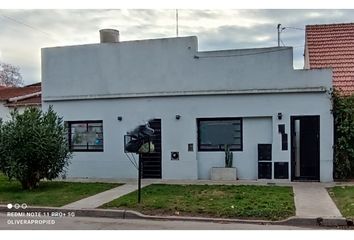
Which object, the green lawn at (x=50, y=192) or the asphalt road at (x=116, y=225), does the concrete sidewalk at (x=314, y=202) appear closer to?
the asphalt road at (x=116, y=225)

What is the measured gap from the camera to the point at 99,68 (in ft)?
49.6

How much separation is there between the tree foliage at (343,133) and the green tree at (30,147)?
26.0 feet

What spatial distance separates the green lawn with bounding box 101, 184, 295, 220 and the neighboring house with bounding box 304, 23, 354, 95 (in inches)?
193

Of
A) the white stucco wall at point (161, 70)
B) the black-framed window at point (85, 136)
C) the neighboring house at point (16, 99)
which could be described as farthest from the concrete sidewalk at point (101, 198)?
the neighboring house at point (16, 99)

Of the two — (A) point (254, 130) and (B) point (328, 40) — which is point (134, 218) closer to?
(A) point (254, 130)

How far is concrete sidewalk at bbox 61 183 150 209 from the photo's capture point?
32.0ft

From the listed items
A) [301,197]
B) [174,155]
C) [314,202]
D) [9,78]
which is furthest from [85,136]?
[9,78]

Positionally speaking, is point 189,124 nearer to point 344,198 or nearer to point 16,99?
point 344,198

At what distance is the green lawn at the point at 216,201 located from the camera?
8688 millimetres

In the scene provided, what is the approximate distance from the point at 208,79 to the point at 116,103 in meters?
3.18

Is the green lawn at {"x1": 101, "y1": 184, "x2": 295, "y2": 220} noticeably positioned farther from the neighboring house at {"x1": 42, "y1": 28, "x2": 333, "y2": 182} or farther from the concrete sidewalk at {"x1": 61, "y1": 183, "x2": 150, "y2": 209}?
the neighboring house at {"x1": 42, "y1": 28, "x2": 333, "y2": 182}

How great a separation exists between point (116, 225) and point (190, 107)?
6655 millimetres

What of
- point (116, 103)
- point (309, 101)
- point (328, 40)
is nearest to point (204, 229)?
point (309, 101)

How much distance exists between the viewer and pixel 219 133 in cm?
1410
